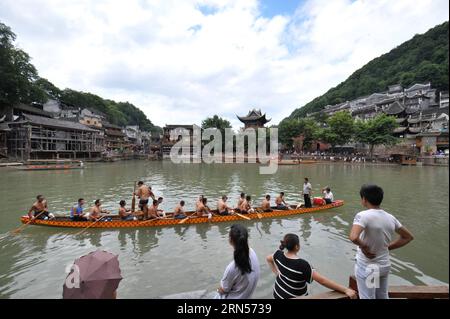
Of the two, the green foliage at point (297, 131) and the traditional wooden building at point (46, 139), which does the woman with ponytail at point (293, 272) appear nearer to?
the traditional wooden building at point (46, 139)

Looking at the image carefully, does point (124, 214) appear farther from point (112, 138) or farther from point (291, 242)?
point (112, 138)

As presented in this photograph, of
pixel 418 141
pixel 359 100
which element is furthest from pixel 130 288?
pixel 359 100

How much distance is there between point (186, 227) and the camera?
11805mm

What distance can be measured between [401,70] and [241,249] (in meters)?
113

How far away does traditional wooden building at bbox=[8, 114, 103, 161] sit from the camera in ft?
153

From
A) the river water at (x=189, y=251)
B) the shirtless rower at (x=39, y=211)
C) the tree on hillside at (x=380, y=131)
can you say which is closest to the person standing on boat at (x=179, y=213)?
the river water at (x=189, y=251)

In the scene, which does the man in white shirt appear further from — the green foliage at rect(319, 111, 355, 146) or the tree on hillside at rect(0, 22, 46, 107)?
the tree on hillside at rect(0, 22, 46, 107)

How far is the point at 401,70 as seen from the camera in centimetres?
9025

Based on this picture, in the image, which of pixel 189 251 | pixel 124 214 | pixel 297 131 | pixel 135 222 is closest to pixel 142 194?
pixel 124 214

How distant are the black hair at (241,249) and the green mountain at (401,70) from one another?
7763cm

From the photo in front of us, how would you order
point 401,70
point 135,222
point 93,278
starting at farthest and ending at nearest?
point 401,70 < point 135,222 < point 93,278

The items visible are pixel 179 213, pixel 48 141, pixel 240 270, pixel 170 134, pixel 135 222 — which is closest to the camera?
pixel 240 270

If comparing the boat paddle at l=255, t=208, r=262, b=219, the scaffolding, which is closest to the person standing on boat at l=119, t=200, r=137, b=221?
the boat paddle at l=255, t=208, r=262, b=219
